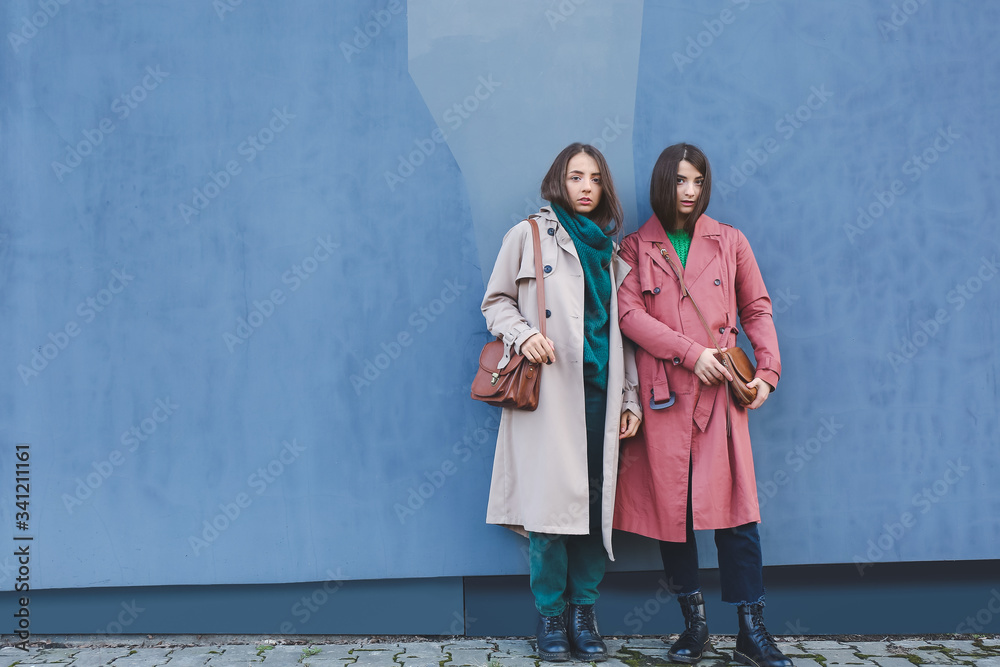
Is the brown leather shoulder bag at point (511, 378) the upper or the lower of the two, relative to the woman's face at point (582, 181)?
lower

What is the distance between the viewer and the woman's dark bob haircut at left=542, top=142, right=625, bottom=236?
320cm

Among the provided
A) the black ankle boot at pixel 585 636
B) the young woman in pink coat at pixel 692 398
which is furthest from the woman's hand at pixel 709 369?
the black ankle boot at pixel 585 636

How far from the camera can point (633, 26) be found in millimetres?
3678

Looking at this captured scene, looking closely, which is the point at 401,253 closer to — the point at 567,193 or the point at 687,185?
the point at 567,193

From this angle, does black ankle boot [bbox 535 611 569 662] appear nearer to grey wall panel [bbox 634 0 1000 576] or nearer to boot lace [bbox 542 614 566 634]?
boot lace [bbox 542 614 566 634]

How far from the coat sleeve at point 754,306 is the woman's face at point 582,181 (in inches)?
27.2

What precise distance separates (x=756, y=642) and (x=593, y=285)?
1.60 m

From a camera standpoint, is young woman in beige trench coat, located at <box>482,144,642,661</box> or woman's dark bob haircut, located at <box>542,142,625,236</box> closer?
young woman in beige trench coat, located at <box>482,144,642,661</box>

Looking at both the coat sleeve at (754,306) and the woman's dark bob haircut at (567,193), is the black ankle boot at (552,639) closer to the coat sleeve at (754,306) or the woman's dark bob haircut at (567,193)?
the coat sleeve at (754,306)

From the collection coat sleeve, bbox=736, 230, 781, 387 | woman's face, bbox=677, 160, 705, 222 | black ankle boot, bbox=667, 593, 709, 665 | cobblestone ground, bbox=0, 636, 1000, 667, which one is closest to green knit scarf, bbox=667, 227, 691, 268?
woman's face, bbox=677, 160, 705, 222

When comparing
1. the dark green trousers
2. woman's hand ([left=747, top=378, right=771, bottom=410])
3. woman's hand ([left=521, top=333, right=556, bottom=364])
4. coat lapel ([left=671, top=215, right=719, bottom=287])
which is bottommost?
the dark green trousers

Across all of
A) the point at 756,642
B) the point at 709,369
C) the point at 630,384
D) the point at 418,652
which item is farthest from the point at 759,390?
the point at 418,652

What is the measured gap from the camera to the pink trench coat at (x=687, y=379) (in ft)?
9.81

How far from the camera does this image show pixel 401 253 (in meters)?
3.58
